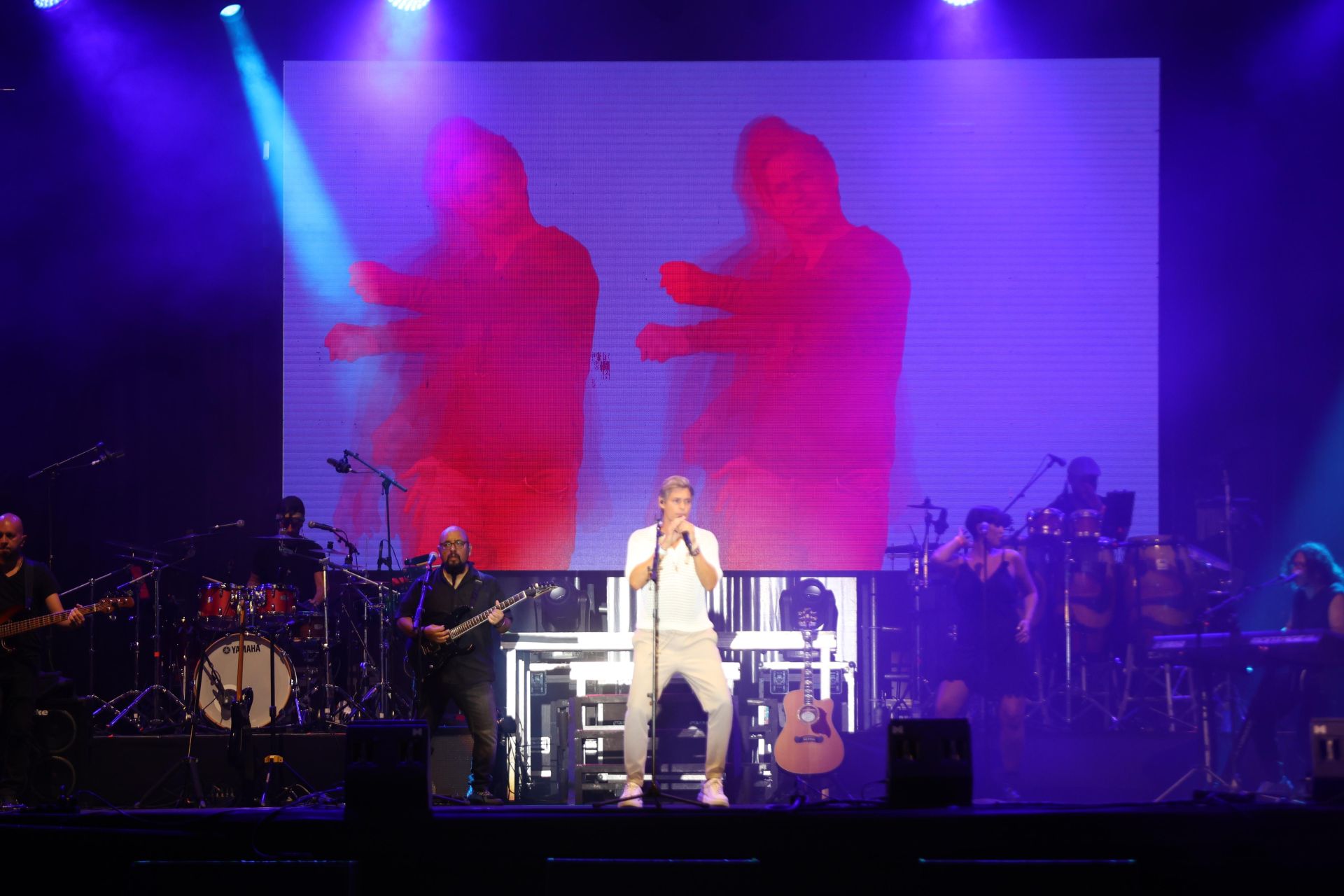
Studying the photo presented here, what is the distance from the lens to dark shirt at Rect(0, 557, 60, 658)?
7.47 m

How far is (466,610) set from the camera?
24.8 feet

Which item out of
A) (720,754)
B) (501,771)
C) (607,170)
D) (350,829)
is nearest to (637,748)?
(720,754)

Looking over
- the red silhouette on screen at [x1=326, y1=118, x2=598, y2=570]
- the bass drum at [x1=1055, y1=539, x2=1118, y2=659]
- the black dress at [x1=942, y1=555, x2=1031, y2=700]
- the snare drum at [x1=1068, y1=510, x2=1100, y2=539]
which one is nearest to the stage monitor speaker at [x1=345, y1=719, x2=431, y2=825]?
the black dress at [x1=942, y1=555, x2=1031, y2=700]

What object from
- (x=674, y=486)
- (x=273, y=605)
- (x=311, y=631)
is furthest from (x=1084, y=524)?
(x=273, y=605)

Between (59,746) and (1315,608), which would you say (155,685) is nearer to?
(59,746)

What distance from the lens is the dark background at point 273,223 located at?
30.1 feet

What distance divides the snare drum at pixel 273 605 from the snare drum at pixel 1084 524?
5587mm

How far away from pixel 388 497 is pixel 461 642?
1834mm

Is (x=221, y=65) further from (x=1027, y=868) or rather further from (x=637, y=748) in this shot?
(x=1027, y=868)

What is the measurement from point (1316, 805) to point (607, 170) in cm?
680

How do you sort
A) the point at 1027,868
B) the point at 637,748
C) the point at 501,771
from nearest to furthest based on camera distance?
the point at 1027,868, the point at 637,748, the point at 501,771

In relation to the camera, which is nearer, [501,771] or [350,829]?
[350,829]

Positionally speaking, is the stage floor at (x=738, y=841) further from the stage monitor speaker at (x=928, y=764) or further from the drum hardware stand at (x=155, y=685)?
the drum hardware stand at (x=155, y=685)

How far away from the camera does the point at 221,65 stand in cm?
924
